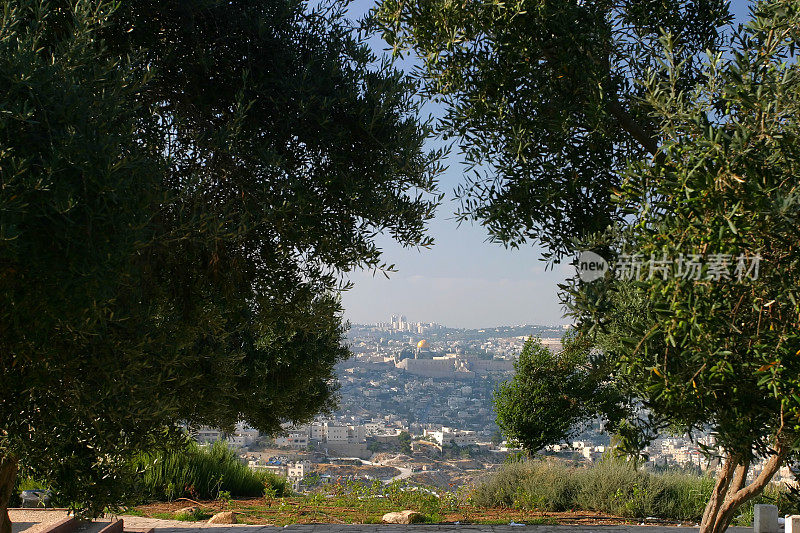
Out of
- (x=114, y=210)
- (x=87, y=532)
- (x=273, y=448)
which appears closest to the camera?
(x=114, y=210)

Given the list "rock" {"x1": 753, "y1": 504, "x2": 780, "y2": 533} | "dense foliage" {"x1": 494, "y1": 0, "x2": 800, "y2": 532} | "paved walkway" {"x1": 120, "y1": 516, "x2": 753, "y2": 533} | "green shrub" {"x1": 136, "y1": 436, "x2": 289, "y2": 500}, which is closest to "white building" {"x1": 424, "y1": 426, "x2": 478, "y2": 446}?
"green shrub" {"x1": 136, "y1": 436, "x2": 289, "y2": 500}

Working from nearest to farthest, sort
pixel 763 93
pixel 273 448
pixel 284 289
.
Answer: pixel 763 93 < pixel 284 289 < pixel 273 448

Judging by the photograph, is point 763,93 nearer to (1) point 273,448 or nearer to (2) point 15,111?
(2) point 15,111

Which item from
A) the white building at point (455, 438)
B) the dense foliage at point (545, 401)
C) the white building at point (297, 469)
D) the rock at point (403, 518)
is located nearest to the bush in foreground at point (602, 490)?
the dense foliage at point (545, 401)

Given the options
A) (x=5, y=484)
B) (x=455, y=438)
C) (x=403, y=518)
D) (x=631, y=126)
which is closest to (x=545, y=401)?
(x=403, y=518)

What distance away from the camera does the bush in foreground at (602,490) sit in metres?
12.3

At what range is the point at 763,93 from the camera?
129 inches

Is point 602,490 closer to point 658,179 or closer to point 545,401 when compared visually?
point 545,401

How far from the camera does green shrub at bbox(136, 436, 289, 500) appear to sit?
13.5 meters

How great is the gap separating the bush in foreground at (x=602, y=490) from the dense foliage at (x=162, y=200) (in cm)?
849

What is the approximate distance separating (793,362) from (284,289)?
13.0ft

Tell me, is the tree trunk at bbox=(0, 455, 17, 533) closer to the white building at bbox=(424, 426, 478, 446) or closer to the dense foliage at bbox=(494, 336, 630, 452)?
the dense foliage at bbox=(494, 336, 630, 452)

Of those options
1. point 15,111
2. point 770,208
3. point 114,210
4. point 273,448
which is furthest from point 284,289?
point 273,448

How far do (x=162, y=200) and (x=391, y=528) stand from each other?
25.0ft
